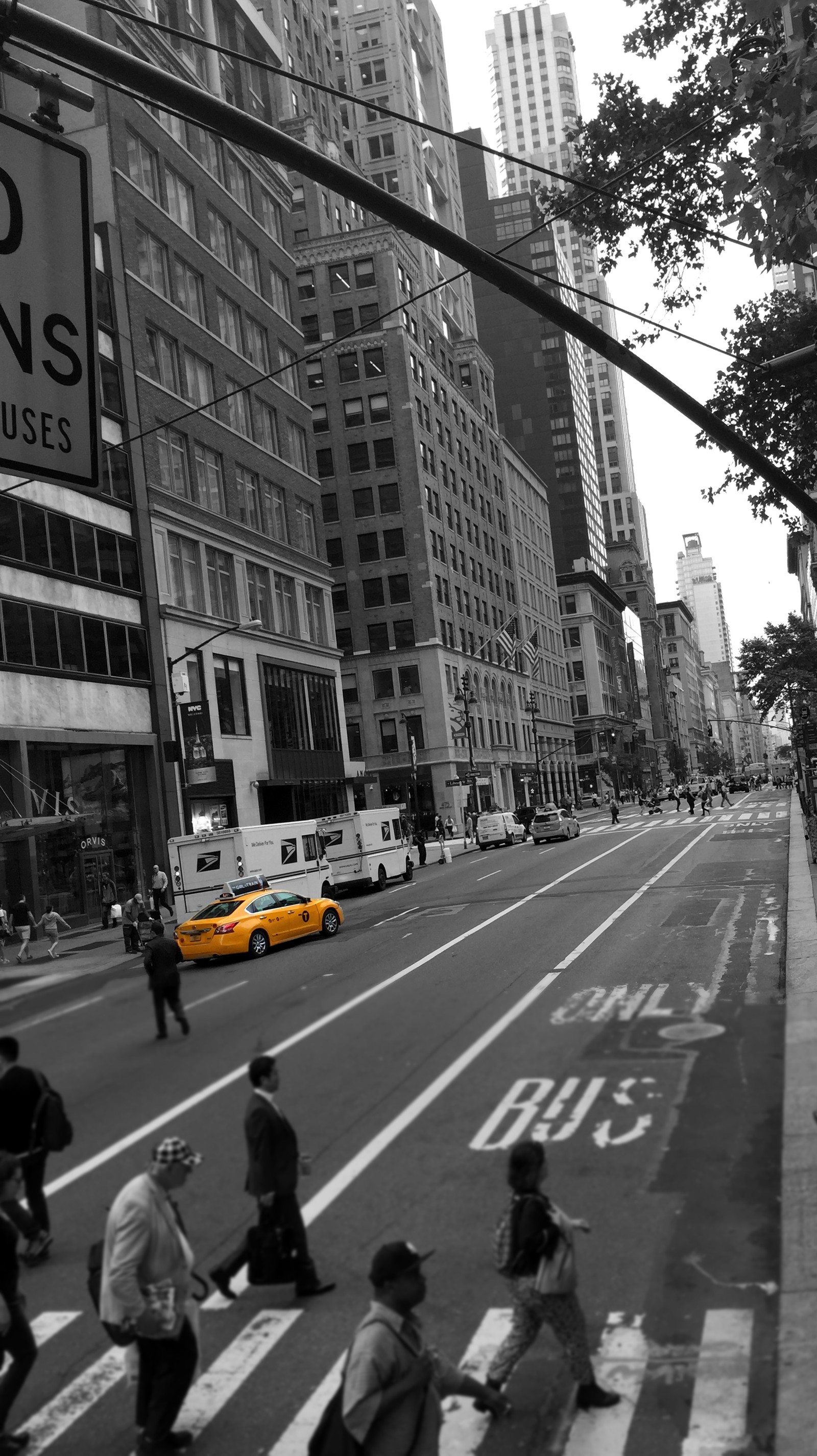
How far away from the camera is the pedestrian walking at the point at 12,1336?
5.00m

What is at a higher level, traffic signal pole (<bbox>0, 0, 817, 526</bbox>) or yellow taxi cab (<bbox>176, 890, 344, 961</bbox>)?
traffic signal pole (<bbox>0, 0, 817, 526</bbox>)

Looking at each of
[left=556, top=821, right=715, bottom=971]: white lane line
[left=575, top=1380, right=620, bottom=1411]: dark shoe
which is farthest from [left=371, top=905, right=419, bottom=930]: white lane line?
[left=575, top=1380, right=620, bottom=1411]: dark shoe

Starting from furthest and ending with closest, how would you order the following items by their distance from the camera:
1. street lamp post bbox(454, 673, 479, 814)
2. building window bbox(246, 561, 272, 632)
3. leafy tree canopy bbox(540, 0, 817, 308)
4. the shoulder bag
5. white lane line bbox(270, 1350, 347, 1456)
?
street lamp post bbox(454, 673, 479, 814) → building window bbox(246, 561, 272, 632) → leafy tree canopy bbox(540, 0, 817, 308) → the shoulder bag → white lane line bbox(270, 1350, 347, 1456)

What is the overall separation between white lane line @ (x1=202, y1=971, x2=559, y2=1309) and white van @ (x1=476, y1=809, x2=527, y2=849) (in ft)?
199

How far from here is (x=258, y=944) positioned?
6566 mm

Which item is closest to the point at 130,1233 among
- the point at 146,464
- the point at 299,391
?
the point at 146,464

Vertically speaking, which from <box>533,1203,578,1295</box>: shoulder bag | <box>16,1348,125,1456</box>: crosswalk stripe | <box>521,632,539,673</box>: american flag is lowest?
<box>16,1348,125,1456</box>: crosswalk stripe

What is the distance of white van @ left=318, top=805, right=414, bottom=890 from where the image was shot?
2730 cm

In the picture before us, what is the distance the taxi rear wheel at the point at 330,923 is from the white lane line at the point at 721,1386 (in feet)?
9.80

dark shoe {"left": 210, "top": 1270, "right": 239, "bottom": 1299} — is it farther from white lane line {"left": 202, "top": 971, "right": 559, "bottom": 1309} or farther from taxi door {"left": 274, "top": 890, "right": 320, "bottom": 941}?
taxi door {"left": 274, "top": 890, "right": 320, "bottom": 941}

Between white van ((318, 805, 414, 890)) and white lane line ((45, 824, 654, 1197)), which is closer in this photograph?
white lane line ((45, 824, 654, 1197))

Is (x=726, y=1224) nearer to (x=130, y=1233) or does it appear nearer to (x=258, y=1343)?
(x=258, y=1343)

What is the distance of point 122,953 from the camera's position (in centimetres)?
606

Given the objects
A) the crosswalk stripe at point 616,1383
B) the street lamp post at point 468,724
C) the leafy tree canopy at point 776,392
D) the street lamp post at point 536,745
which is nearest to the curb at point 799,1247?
the crosswalk stripe at point 616,1383
